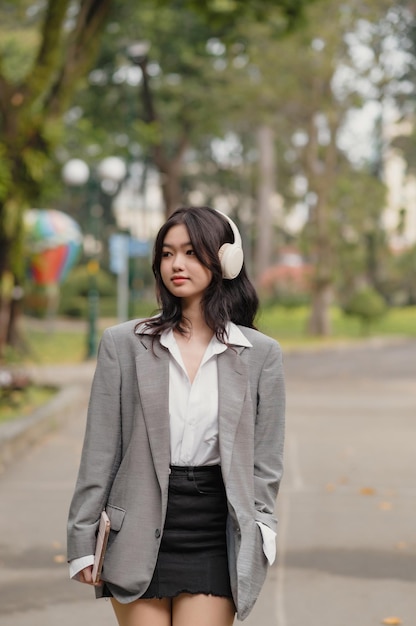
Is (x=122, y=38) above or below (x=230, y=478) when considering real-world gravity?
above

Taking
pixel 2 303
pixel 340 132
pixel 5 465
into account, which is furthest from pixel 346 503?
pixel 340 132

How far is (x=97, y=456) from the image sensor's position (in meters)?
3.46

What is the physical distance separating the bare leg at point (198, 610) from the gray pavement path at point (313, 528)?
2405 millimetres

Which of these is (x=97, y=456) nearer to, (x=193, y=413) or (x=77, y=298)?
(x=193, y=413)

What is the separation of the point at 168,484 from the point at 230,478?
0.17 m

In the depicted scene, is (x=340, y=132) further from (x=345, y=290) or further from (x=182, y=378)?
(x=182, y=378)

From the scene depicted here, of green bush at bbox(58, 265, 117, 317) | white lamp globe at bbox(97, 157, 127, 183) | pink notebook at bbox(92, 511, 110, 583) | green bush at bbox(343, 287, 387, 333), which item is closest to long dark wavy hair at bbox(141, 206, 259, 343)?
pink notebook at bbox(92, 511, 110, 583)

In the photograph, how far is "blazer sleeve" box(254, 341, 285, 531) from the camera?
354 cm

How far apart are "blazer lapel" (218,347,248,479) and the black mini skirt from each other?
9 cm

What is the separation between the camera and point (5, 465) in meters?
10.8

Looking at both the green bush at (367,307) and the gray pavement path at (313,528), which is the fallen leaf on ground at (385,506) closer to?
the gray pavement path at (313,528)

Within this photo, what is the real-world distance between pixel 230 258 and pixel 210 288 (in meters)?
0.15

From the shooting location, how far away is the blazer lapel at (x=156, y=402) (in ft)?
11.1

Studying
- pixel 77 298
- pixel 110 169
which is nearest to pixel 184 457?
pixel 110 169
